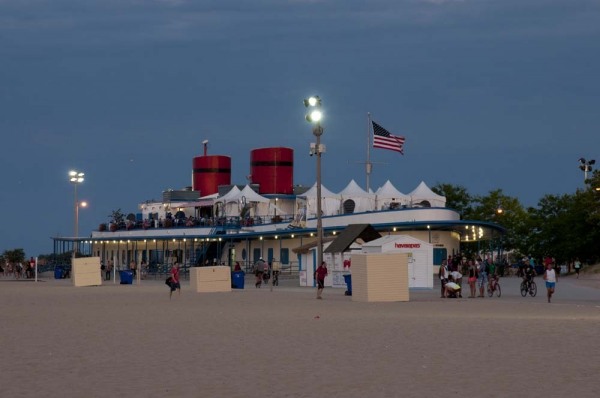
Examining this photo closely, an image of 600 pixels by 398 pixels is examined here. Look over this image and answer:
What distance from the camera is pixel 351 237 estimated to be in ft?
163

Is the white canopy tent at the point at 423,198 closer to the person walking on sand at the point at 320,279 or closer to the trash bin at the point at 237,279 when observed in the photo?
the trash bin at the point at 237,279

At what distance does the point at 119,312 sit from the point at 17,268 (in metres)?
58.0

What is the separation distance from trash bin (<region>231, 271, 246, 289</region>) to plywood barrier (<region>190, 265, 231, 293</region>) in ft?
9.66

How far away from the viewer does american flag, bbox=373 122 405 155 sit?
63844 millimetres

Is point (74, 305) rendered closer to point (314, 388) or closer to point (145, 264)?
point (314, 388)

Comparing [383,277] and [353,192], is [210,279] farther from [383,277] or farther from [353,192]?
[353,192]

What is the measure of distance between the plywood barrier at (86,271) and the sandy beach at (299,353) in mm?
28018

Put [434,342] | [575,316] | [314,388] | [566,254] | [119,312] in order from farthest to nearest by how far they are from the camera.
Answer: [566,254], [119,312], [575,316], [434,342], [314,388]

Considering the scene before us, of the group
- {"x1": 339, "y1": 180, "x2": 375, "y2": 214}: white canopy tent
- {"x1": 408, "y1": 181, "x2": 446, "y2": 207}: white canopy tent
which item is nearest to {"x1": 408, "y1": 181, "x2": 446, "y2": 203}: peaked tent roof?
{"x1": 408, "y1": 181, "x2": 446, "y2": 207}: white canopy tent

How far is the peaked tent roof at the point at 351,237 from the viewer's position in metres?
49.2

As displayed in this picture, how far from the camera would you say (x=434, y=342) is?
18828 mm

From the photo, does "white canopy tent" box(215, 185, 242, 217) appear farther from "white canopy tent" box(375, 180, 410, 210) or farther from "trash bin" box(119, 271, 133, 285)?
"trash bin" box(119, 271, 133, 285)

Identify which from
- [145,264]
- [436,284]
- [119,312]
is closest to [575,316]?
[119,312]

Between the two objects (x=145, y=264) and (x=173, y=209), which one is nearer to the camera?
(x=145, y=264)
